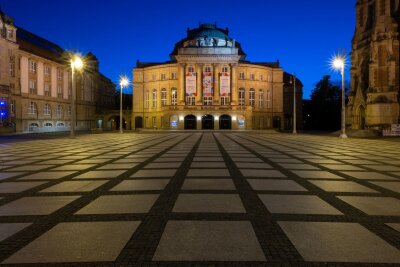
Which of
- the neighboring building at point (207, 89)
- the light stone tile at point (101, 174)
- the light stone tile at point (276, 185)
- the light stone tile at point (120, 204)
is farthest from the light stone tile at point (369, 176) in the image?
the neighboring building at point (207, 89)

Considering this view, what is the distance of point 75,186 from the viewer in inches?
378

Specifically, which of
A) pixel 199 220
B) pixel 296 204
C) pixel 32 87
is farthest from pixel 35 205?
pixel 32 87

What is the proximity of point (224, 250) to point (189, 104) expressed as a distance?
82601 mm

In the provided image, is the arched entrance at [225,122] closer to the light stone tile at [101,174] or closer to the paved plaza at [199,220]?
the light stone tile at [101,174]

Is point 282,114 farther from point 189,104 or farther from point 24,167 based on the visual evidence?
point 24,167

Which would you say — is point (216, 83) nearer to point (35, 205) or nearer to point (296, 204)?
point (296, 204)

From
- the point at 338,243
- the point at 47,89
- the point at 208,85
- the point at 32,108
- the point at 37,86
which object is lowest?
the point at 338,243

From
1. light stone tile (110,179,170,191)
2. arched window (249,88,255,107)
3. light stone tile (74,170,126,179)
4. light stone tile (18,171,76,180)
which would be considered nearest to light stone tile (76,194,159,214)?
light stone tile (110,179,170,191)

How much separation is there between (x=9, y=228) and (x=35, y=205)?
1623 mm

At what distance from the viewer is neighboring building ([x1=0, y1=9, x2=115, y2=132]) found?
5912 cm

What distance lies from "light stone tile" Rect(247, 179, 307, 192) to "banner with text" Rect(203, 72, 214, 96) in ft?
251

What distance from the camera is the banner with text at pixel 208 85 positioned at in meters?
86.2

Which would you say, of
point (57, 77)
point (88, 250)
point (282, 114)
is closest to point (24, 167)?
point (88, 250)

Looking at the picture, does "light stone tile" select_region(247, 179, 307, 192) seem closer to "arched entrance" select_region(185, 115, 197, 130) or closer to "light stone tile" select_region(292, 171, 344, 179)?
"light stone tile" select_region(292, 171, 344, 179)
